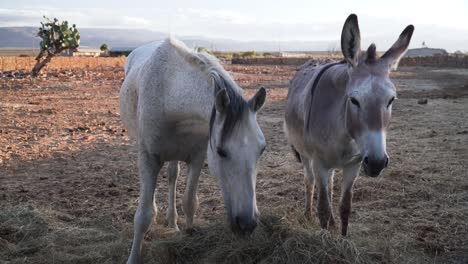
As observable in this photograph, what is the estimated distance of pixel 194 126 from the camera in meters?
3.60

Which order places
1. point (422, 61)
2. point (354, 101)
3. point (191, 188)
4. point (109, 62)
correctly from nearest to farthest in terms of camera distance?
point (354, 101) → point (191, 188) → point (109, 62) → point (422, 61)

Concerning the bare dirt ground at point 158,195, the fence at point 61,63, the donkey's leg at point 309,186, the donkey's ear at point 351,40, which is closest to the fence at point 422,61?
the fence at point 61,63

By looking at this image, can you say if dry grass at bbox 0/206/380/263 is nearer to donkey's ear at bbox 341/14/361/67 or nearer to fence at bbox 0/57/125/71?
donkey's ear at bbox 341/14/361/67

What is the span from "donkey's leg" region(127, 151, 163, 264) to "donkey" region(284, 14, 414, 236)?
1.50 m

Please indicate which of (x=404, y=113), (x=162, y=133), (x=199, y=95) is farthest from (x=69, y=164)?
(x=404, y=113)

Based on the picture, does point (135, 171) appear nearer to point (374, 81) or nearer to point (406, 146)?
point (374, 81)

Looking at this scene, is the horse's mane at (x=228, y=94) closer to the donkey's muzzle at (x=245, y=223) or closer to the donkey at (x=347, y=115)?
the donkey's muzzle at (x=245, y=223)

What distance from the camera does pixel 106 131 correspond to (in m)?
9.95

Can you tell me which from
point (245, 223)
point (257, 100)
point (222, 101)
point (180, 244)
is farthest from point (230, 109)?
point (180, 244)

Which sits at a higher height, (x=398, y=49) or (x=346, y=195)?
(x=398, y=49)

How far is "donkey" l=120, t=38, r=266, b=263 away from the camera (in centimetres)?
287

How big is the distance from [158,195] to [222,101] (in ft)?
11.3

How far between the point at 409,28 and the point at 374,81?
2.57 ft

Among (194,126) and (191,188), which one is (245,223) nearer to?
(194,126)
